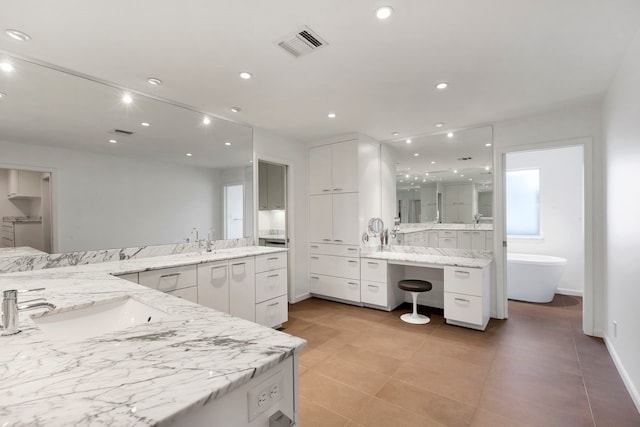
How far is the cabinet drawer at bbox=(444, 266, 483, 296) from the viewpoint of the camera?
325 cm

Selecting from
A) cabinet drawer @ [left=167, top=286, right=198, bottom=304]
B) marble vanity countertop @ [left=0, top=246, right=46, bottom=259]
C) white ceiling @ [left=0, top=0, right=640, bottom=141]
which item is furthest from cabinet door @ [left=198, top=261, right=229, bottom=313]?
white ceiling @ [left=0, top=0, right=640, bottom=141]

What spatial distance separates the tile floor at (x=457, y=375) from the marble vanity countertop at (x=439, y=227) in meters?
1.17

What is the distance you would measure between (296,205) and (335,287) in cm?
137

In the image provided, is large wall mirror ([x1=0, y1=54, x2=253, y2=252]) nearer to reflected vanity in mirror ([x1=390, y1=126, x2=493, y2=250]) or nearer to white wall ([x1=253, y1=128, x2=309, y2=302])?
white wall ([x1=253, y1=128, x2=309, y2=302])

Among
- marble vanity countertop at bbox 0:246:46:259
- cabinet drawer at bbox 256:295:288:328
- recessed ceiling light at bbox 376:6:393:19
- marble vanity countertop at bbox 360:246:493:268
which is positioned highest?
recessed ceiling light at bbox 376:6:393:19

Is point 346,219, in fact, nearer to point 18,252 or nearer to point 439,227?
point 439,227

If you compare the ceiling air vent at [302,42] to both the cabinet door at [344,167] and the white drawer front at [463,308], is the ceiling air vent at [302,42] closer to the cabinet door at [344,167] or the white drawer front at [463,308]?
the cabinet door at [344,167]

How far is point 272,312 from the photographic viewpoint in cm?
332

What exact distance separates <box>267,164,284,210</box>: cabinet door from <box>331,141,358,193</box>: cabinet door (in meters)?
0.77

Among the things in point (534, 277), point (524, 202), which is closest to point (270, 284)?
point (534, 277)

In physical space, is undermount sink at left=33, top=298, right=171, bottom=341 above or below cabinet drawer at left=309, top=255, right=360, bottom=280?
above

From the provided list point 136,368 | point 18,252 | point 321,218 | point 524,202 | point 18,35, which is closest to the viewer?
point 136,368

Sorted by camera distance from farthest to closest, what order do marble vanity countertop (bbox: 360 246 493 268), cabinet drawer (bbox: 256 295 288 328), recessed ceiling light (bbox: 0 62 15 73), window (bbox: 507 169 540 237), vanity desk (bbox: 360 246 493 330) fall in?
window (bbox: 507 169 540 237), marble vanity countertop (bbox: 360 246 493 268), vanity desk (bbox: 360 246 493 330), cabinet drawer (bbox: 256 295 288 328), recessed ceiling light (bbox: 0 62 15 73)

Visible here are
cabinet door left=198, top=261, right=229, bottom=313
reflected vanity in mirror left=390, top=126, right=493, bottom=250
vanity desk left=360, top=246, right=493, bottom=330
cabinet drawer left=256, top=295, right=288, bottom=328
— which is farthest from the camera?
reflected vanity in mirror left=390, top=126, right=493, bottom=250
